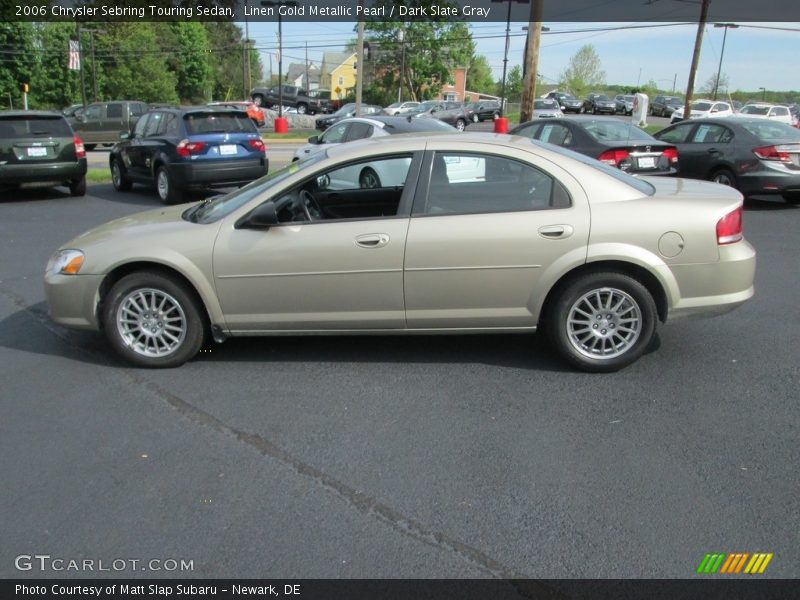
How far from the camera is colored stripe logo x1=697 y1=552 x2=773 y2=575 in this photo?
273 centimetres

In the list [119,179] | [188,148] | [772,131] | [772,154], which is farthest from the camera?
[119,179]

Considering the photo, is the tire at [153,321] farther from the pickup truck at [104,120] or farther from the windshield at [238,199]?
the pickup truck at [104,120]

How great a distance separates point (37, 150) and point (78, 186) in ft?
3.84

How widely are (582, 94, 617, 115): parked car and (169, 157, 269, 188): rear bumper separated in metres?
45.9

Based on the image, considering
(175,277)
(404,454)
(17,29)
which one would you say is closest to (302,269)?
(175,277)

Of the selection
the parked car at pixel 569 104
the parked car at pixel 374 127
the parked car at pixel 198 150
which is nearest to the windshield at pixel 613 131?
the parked car at pixel 374 127

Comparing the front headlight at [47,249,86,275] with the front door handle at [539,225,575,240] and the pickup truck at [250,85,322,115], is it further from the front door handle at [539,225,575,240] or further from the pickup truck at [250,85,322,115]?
the pickup truck at [250,85,322,115]

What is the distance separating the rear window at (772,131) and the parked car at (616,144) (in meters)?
1.27

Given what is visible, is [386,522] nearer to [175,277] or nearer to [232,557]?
[232,557]

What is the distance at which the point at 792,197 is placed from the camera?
1202cm

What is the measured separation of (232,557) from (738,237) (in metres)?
3.71

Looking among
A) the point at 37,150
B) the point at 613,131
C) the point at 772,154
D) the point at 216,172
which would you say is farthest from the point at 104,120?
the point at 772,154

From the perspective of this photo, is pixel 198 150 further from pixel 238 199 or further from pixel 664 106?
pixel 664 106

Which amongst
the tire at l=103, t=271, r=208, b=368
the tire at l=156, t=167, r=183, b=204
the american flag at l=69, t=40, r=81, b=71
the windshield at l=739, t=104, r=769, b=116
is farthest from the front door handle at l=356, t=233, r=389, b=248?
the windshield at l=739, t=104, r=769, b=116
